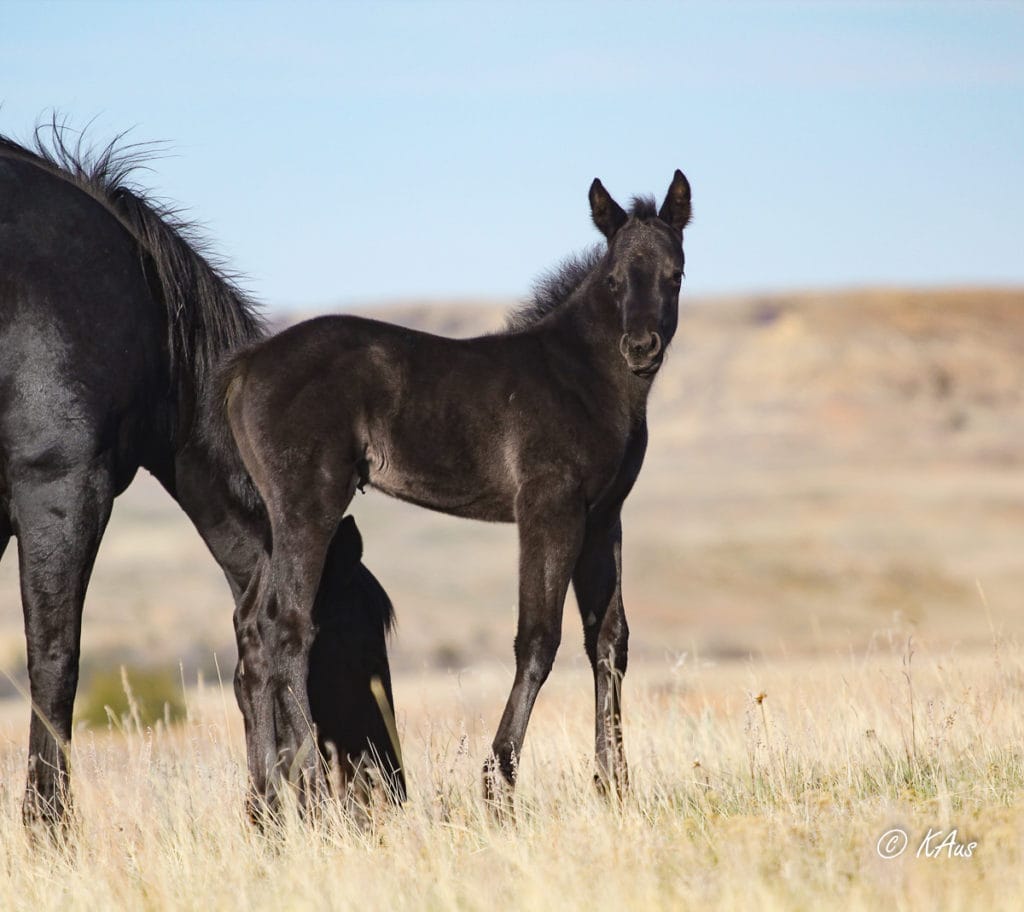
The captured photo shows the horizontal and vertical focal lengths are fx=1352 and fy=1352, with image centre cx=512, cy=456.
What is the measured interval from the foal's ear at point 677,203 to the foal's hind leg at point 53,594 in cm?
264

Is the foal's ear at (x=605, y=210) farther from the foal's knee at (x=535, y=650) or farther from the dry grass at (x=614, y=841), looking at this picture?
the dry grass at (x=614, y=841)

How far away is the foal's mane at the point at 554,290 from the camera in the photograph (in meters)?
6.04

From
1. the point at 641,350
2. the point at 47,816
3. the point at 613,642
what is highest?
the point at 641,350

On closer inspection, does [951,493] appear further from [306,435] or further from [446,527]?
[306,435]

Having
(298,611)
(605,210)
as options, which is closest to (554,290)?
(605,210)

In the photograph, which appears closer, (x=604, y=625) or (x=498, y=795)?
(x=498, y=795)

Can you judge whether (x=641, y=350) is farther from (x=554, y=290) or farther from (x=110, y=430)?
(x=110, y=430)

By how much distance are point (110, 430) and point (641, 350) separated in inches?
88.4

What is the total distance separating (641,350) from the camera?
5391 mm

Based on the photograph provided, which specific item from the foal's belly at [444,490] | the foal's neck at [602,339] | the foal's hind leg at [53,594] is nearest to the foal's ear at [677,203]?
the foal's neck at [602,339]

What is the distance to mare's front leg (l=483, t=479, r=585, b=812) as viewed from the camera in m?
5.28

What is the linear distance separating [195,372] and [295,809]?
7.23 feet

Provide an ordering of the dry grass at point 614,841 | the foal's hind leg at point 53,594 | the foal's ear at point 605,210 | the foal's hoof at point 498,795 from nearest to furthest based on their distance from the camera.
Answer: the dry grass at point 614,841, the foal's hoof at point 498,795, the foal's hind leg at point 53,594, the foal's ear at point 605,210

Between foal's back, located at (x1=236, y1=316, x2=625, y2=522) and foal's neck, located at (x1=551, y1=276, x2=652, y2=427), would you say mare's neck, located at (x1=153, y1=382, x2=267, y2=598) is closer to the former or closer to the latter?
foal's back, located at (x1=236, y1=316, x2=625, y2=522)
